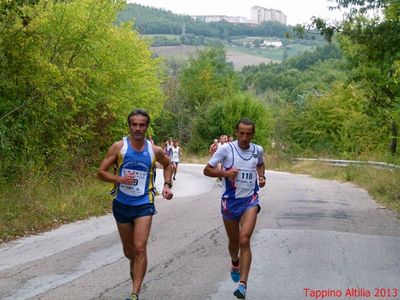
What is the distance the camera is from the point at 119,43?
21.8m

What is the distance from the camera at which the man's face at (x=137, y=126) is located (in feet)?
23.6

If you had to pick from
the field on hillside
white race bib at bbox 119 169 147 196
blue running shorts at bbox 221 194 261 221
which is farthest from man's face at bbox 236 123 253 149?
the field on hillside

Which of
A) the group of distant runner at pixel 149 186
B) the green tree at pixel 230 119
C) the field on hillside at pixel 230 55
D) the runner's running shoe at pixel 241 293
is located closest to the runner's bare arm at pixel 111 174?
the group of distant runner at pixel 149 186

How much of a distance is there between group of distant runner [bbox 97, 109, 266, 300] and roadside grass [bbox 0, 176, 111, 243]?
5016 millimetres

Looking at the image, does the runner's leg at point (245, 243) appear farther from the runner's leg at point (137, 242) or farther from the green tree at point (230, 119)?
the green tree at point (230, 119)

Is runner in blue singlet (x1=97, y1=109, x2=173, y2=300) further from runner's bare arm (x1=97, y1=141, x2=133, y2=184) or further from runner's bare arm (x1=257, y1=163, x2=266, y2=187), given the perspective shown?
runner's bare arm (x1=257, y1=163, x2=266, y2=187)

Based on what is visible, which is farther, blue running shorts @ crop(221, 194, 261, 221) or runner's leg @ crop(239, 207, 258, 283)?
blue running shorts @ crop(221, 194, 261, 221)

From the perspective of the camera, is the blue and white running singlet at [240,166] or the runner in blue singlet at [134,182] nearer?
the runner in blue singlet at [134,182]

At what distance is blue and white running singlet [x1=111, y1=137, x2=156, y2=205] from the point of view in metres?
7.23

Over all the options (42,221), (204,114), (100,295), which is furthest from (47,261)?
(204,114)

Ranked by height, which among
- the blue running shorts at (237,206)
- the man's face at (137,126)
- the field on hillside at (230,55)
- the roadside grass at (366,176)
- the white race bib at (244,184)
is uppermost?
the man's face at (137,126)

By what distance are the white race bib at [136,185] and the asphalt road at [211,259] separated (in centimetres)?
118

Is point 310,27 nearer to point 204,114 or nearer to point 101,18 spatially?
point 101,18

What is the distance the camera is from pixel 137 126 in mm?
7211
